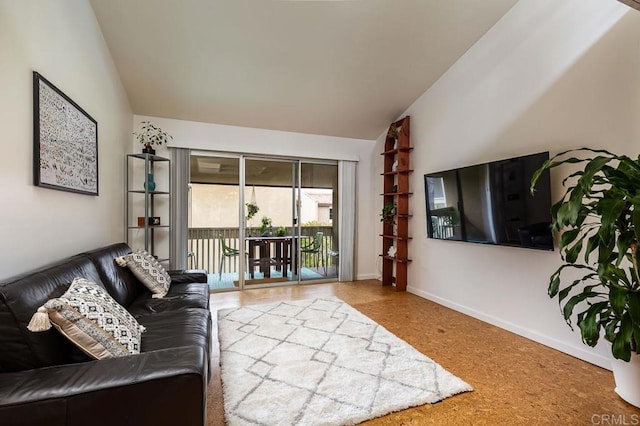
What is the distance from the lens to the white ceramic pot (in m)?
1.78

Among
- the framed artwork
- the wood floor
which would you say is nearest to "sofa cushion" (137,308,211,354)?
the wood floor

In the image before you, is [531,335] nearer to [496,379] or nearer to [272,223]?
[496,379]

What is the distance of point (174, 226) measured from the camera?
161 inches

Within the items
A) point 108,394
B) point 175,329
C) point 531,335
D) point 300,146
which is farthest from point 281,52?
point 531,335

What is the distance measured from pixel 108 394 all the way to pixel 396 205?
Answer: 3.98 meters

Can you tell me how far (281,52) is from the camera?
3209mm

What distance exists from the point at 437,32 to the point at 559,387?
328cm

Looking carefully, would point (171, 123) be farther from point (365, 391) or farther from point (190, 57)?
point (365, 391)

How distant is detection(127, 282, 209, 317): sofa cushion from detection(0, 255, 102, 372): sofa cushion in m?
0.85

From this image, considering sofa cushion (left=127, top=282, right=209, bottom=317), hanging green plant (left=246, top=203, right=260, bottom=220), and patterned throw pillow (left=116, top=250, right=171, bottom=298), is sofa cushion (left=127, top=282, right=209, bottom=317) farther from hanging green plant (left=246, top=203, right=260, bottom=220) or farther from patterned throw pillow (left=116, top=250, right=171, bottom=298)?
hanging green plant (left=246, top=203, right=260, bottom=220)

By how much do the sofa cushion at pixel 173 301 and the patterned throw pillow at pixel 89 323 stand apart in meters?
0.76

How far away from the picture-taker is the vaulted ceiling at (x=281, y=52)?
9.04 feet

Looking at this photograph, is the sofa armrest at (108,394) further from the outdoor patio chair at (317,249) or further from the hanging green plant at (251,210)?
the outdoor patio chair at (317,249)

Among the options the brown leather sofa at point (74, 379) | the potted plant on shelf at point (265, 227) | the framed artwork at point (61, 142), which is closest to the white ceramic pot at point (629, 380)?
the brown leather sofa at point (74, 379)
